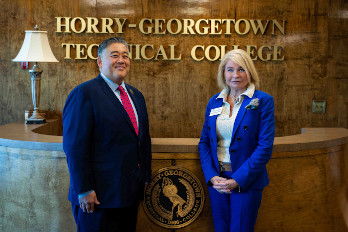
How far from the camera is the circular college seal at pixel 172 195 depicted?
9.77 feet

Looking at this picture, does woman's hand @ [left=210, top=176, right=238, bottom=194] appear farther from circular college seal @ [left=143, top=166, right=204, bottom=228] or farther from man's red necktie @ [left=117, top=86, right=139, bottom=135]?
man's red necktie @ [left=117, top=86, right=139, bottom=135]

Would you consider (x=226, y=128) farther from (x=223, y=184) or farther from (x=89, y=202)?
(x=89, y=202)

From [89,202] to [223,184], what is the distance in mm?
796

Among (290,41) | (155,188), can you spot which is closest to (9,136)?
(155,188)

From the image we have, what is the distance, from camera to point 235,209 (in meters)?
2.51

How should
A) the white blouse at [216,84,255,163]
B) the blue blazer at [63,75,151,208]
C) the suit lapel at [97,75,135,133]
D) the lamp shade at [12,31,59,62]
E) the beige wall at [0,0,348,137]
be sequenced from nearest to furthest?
the blue blazer at [63,75,151,208], the suit lapel at [97,75,135,133], the white blouse at [216,84,255,163], the lamp shade at [12,31,59,62], the beige wall at [0,0,348,137]

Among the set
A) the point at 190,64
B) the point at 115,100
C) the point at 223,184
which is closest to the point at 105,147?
the point at 115,100

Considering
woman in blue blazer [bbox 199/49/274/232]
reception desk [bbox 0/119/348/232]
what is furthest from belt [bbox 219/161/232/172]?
reception desk [bbox 0/119/348/232]

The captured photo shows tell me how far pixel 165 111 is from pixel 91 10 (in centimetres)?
152

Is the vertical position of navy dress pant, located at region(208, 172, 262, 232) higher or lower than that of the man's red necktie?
lower

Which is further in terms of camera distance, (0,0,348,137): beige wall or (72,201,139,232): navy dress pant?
(0,0,348,137): beige wall

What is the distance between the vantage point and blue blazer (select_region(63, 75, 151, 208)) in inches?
87.1

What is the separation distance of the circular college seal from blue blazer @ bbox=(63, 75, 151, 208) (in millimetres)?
584

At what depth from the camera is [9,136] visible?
338 centimetres
